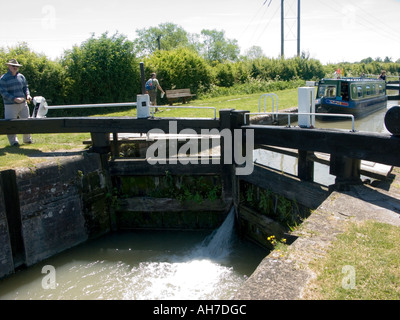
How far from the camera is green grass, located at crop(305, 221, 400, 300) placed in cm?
306

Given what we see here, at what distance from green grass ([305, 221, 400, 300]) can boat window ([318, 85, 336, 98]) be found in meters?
13.4

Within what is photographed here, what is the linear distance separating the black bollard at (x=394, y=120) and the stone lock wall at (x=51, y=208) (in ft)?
17.1

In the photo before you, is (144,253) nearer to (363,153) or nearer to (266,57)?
(363,153)

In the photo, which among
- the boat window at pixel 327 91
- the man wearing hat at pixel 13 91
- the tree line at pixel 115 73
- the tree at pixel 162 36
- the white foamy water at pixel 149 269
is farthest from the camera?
the tree at pixel 162 36

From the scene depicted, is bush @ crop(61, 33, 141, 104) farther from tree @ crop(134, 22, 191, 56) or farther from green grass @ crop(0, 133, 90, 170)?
tree @ crop(134, 22, 191, 56)

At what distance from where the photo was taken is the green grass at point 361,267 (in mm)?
3059

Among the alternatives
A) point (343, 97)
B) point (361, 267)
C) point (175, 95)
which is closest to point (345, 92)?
point (343, 97)

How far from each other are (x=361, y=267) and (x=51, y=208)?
526 centimetres

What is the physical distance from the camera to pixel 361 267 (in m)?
3.38

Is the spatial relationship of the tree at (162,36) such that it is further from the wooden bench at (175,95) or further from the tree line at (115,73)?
the wooden bench at (175,95)

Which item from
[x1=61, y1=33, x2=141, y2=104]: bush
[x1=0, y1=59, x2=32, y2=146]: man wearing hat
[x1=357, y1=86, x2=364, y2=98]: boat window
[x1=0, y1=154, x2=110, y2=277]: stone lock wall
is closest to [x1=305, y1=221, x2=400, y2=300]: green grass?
[x1=0, y1=154, x2=110, y2=277]: stone lock wall

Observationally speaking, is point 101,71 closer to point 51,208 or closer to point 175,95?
point 175,95

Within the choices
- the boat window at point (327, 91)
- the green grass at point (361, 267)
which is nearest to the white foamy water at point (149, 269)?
the green grass at point (361, 267)
